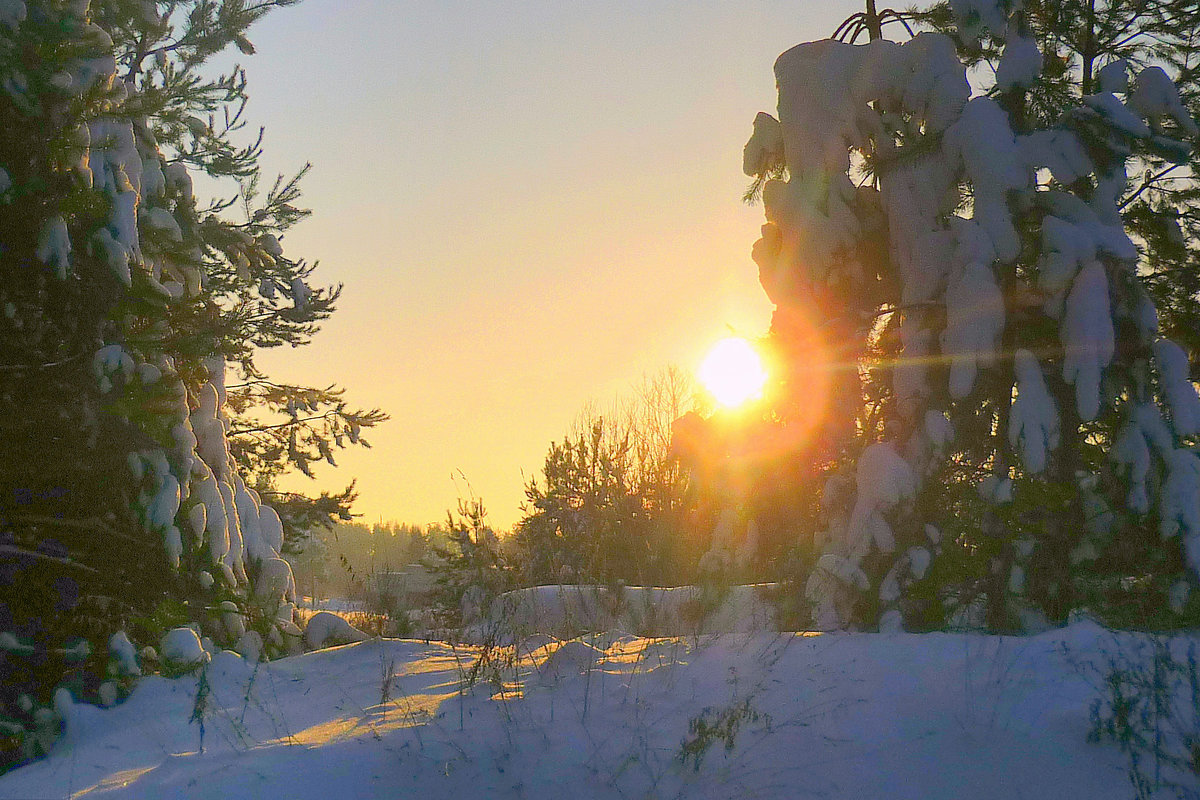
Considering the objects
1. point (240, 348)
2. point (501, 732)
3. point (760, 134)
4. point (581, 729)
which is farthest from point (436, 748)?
point (760, 134)

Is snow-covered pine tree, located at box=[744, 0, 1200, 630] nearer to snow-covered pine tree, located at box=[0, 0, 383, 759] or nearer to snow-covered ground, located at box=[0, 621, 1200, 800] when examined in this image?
snow-covered ground, located at box=[0, 621, 1200, 800]

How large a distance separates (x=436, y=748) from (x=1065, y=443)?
514 centimetres

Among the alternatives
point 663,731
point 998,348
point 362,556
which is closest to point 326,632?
point 362,556

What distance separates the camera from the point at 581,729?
13.6 ft

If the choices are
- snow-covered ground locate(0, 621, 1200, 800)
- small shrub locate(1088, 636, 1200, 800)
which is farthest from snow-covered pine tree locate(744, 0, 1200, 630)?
small shrub locate(1088, 636, 1200, 800)

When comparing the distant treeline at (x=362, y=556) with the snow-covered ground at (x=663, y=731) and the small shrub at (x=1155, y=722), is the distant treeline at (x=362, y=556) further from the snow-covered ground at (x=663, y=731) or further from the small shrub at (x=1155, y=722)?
the small shrub at (x=1155, y=722)

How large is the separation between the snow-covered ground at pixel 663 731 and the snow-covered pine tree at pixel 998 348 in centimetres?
141

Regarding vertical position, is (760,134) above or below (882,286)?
above

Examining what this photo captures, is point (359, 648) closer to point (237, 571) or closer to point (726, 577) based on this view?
point (237, 571)

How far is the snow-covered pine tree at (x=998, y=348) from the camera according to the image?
19.9ft

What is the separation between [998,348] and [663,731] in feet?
13.8

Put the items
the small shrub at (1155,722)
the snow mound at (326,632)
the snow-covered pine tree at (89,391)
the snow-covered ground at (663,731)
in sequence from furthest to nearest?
the snow mound at (326,632), the snow-covered pine tree at (89,391), the snow-covered ground at (663,731), the small shrub at (1155,722)

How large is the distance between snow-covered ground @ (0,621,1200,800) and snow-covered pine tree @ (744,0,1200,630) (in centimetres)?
141

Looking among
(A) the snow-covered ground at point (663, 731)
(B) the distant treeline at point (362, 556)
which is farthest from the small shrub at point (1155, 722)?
(B) the distant treeline at point (362, 556)
